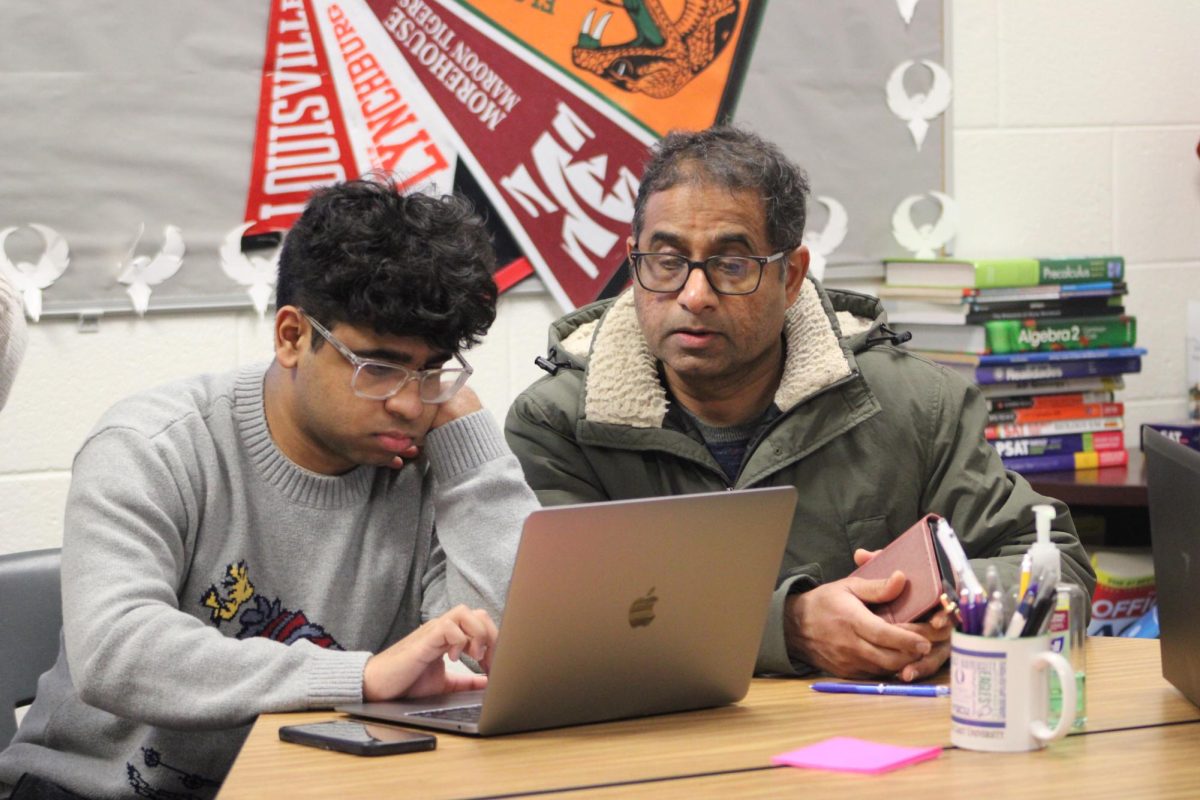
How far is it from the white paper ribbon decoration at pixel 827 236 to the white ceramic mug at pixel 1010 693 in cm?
164

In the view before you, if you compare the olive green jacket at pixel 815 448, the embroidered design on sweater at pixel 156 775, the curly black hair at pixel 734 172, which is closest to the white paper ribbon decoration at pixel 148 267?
the olive green jacket at pixel 815 448

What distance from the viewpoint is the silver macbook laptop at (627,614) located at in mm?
1296

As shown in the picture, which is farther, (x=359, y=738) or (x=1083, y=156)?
(x=1083, y=156)

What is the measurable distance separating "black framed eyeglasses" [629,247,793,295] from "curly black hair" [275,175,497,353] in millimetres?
318

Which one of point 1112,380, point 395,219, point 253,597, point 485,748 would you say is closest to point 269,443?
point 253,597

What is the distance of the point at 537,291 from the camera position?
8.82ft

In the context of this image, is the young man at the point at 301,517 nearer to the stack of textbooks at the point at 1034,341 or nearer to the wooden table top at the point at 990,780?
the wooden table top at the point at 990,780

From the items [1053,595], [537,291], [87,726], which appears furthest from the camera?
[537,291]

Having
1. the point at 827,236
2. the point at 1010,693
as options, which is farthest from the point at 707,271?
the point at 827,236

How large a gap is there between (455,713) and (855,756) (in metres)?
0.38

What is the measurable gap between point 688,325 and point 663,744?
75cm

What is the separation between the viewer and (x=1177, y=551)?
141 cm

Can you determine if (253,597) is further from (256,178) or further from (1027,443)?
(1027,443)

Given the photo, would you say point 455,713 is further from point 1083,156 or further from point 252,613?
point 1083,156
